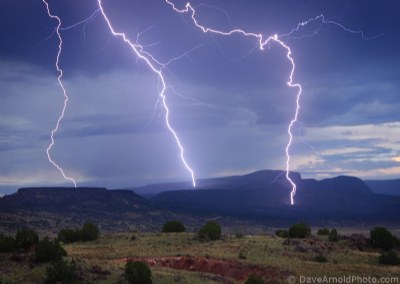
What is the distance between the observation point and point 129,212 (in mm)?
95062

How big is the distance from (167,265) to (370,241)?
16.1m

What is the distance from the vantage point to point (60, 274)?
66.8 ft

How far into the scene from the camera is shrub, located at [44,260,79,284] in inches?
798

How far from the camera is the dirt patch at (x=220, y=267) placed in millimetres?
24469

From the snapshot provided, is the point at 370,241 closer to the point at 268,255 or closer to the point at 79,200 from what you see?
the point at 268,255

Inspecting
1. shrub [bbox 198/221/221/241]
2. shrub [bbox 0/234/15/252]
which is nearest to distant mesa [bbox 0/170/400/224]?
shrub [bbox 198/221/221/241]

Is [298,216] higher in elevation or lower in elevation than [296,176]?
lower

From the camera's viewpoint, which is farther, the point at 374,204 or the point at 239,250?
the point at 374,204

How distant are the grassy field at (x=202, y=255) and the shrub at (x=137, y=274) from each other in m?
0.52

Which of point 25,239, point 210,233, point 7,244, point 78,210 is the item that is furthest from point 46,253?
point 78,210

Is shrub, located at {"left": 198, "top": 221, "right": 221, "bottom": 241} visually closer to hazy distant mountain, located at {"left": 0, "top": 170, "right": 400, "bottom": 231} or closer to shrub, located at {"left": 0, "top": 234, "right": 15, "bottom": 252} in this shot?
shrub, located at {"left": 0, "top": 234, "right": 15, "bottom": 252}

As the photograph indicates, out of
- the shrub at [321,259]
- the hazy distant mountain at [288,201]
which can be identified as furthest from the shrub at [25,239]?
the hazy distant mountain at [288,201]

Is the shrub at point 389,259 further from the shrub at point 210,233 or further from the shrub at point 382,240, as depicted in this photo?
the shrub at point 210,233

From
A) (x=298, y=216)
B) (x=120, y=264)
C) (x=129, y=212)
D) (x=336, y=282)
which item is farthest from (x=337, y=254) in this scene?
(x=298, y=216)
